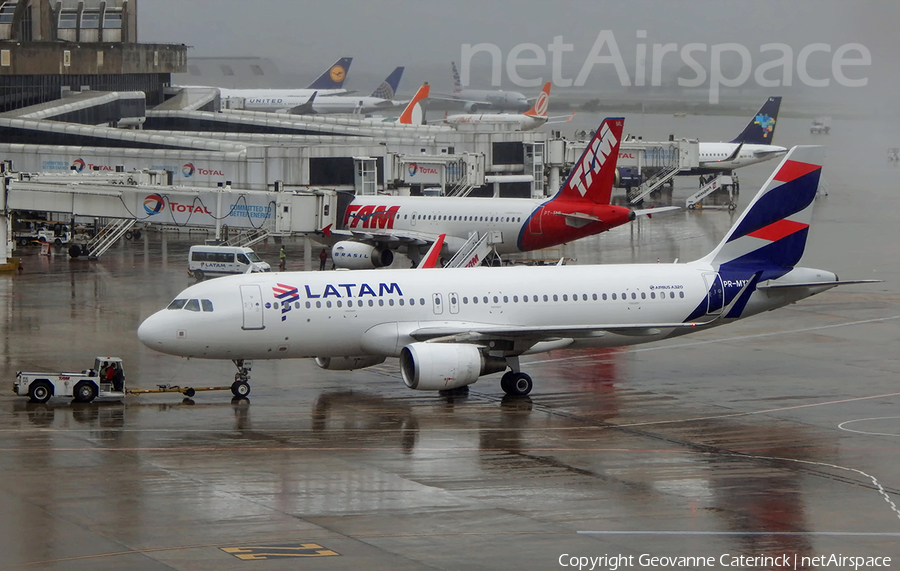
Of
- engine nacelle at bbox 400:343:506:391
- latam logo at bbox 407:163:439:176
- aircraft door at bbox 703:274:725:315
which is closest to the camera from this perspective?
engine nacelle at bbox 400:343:506:391

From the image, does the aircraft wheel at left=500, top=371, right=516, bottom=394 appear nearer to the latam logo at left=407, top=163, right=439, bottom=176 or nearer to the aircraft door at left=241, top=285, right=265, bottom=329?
the aircraft door at left=241, top=285, right=265, bottom=329

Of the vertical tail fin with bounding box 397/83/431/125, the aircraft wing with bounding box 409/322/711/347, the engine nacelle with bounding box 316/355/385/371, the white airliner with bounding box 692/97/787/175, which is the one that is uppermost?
the vertical tail fin with bounding box 397/83/431/125

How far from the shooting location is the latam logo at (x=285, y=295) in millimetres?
35406

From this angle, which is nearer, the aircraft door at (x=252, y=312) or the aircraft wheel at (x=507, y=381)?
the aircraft door at (x=252, y=312)

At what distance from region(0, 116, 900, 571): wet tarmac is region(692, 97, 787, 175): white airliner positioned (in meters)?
67.5

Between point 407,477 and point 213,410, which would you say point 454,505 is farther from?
point 213,410

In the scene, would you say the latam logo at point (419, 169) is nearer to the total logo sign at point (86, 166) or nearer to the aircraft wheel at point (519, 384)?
the total logo sign at point (86, 166)

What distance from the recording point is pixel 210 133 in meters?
107

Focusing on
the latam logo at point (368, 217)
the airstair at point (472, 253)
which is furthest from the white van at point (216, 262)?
the airstair at point (472, 253)

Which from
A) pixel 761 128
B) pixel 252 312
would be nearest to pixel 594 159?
pixel 252 312

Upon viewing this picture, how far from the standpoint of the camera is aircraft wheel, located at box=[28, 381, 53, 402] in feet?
115

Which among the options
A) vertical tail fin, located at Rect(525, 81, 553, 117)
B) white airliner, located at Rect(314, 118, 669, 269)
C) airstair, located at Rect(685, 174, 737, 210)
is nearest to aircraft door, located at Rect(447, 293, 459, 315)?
white airliner, located at Rect(314, 118, 669, 269)

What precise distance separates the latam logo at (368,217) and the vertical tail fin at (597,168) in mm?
9468

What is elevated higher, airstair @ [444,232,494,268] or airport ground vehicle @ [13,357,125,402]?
airstair @ [444,232,494,268]
